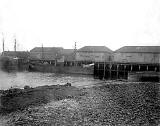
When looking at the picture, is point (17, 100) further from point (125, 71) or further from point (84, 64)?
point (84, 64)

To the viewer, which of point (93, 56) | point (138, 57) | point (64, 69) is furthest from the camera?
point (93, 56)

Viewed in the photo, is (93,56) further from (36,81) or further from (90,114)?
(90,114)

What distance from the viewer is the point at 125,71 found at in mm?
45406

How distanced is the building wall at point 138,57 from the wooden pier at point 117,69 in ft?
42.4

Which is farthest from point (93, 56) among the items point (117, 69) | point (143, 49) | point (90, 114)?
point (90, 114)

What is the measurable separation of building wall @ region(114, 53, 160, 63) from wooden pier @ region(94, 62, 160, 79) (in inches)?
509

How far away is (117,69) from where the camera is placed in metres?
46.3

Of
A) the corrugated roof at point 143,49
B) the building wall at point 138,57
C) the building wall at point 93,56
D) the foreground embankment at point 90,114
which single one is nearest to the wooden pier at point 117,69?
the building wall at point 138,57

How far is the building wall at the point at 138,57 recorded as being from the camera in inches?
2219

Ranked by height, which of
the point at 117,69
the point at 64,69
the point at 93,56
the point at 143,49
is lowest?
the point at 64,69

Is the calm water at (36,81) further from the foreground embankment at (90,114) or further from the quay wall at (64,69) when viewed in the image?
the foreground embankment at (90,114)

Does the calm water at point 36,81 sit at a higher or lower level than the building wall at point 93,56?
lower

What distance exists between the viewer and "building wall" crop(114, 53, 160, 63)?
56375mm

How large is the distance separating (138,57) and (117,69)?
15.1 m
